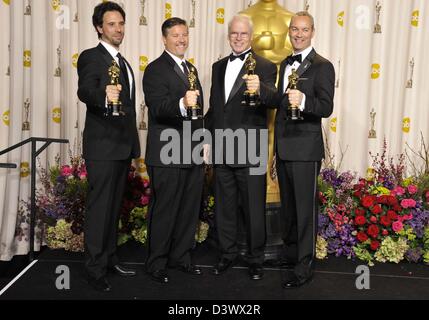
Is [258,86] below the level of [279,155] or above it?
above

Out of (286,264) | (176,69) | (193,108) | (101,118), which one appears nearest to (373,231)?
(286,264)

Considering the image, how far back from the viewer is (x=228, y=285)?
297 centimetres

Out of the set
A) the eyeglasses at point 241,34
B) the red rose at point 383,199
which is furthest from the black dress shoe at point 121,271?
the red rose at point 383,199

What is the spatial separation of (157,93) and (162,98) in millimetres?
47

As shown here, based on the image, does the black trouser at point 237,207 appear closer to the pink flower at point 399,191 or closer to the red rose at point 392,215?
the red rose at point 392,215

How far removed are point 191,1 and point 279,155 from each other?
70.6 inches

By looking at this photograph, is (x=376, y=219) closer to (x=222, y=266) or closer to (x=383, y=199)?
(x=383, y=199)

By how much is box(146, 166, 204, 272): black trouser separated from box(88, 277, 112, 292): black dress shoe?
296 mm

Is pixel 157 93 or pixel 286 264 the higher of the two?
pixel 157 93

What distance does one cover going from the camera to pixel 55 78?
407 centimetres

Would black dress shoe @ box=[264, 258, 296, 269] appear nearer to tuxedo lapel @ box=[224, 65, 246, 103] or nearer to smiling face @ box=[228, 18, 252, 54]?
tuxedo lapel @ box=[224, 65, 246, 103]

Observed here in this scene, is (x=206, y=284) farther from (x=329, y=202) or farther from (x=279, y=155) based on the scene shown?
(x=329, y=202)

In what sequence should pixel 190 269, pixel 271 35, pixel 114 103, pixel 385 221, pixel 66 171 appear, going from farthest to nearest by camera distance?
pixel 66 171 < pixel 385 221 < pixel 271 35 < pixel 190 269 < pixel 114 103
